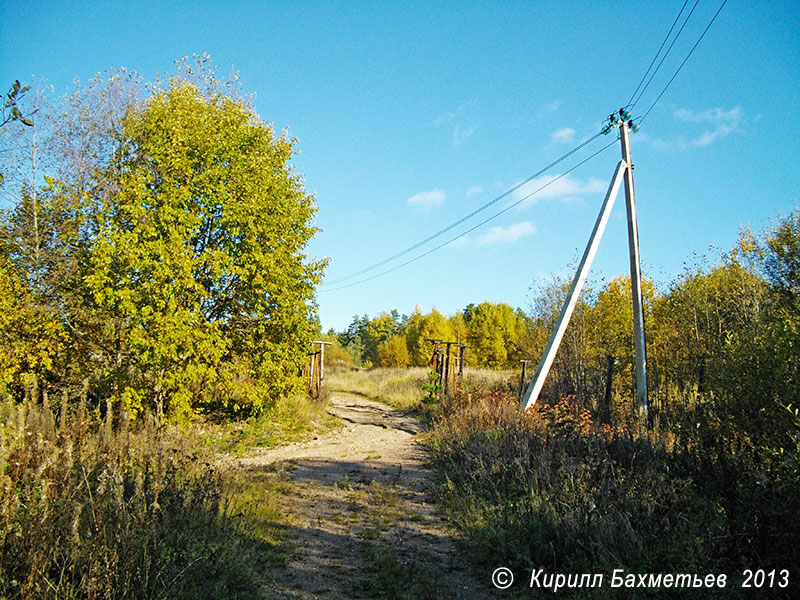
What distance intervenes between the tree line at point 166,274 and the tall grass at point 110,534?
173 inches

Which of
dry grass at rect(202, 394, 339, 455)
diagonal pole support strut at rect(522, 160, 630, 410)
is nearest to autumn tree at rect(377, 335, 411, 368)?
dry grass at rect(202, 394, 339, 455)

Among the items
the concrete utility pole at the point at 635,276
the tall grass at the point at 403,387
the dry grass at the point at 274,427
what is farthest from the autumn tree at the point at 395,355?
the concrete utility pole at the point at 635,276

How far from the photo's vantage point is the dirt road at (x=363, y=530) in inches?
164

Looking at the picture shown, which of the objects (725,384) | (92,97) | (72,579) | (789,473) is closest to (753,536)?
(789,473)

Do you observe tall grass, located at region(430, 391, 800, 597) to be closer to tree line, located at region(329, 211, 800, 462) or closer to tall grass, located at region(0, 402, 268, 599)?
tree line, located at region(329, 211, 800, 462)

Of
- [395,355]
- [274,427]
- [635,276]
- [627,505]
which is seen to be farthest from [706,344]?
[395,355]

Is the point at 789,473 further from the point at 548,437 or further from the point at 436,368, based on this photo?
the point at 436,368

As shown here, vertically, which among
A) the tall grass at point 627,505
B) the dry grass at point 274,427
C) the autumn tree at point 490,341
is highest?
the autumn tree at point 490,341

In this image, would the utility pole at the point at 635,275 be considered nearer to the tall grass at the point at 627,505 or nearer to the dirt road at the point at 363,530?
the tall grass at the point at 627,505

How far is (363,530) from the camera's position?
18.7ft

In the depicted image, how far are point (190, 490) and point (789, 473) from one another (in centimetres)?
491

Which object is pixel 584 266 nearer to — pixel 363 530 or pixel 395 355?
pixel 363 530

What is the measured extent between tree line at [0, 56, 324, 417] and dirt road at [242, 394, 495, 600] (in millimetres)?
2617

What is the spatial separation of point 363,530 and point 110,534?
10.5 feet
